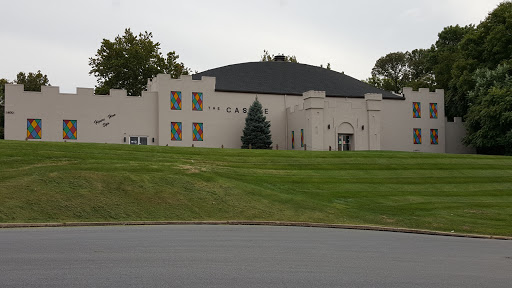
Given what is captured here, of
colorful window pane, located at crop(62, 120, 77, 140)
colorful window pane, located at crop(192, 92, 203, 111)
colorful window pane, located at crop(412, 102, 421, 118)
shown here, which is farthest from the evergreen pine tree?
colorful window pane, located at crop(412, 102, 421, 118)

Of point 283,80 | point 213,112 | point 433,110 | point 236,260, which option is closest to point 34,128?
point 213,112

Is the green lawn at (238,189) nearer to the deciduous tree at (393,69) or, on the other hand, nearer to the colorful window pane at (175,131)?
the colorful window pane at (175,131)

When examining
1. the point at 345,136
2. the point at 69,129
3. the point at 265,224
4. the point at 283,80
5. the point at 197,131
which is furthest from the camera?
the point at 283,80

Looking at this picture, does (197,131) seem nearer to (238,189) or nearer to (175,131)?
(175,131)

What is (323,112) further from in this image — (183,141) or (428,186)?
(428,186)

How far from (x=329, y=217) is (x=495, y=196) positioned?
37.3 feet

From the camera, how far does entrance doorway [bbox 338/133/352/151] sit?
53.1 meters

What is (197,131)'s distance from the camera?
52.6 metres

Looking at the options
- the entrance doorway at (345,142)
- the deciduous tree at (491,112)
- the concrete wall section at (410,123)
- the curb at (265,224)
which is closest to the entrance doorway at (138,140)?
the entrance doorway at (345,142)

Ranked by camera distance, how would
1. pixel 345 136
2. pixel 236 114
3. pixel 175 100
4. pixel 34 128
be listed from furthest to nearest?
pixel 236 114 < pixel 345 136 < pixel 175 100 < pixel 34 128

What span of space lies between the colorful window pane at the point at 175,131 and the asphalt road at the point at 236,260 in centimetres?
3408

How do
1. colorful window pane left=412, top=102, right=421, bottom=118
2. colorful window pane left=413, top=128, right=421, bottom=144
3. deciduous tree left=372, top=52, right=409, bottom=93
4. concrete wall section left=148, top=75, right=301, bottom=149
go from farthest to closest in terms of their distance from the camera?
deciduous tree left=372, top=52, right=409, bottom=93, colorful window pane left=412, top=102, right=421, bottom=118, colorful window pane left=413, top=128, right=421, bottom=144, concrete wall section left=148, top=75, right=301, bottom=149

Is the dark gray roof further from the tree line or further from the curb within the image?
the curb

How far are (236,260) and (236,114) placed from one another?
43.5 meters
